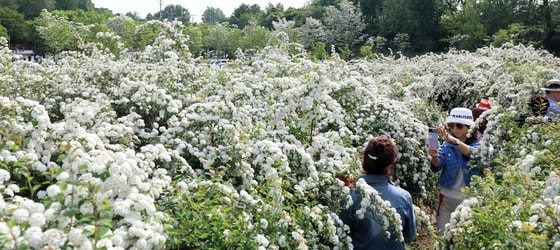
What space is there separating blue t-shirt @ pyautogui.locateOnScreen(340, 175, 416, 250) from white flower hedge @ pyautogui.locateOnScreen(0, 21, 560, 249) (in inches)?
5.8

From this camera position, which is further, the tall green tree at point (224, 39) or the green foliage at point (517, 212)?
the tall green tree at point (224, 39)

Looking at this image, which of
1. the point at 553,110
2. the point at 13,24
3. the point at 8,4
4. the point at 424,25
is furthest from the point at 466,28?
the point at 8,4

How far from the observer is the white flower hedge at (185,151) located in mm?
2369

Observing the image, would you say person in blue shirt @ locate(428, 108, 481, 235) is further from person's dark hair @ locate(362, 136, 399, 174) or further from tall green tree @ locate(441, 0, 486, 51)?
tall green tree @ locate(441, 0, 486, 51)

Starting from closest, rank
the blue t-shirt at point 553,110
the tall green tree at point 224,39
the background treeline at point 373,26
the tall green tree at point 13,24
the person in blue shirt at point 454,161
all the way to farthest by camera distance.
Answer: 1. the blue t-shirt at point 553,110
2. the person in blue shirt at point 454,161
3. the background treeline at point 373,26
4. the tall green tree at point 224,39
5. the tall green tree at point 13,24

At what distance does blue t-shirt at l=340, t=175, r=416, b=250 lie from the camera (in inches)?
141

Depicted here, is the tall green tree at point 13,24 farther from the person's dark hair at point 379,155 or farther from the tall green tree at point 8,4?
the person's dark hair at point 379,155

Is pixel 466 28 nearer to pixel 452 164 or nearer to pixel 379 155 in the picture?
pixel 452 164

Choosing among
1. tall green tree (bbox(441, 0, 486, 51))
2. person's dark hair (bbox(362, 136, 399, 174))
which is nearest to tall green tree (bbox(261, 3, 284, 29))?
tall green tree (bbox(441, 0, 486, 51))

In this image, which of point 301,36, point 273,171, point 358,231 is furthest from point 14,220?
point 301,36

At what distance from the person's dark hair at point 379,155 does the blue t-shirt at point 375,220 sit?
0.20ft

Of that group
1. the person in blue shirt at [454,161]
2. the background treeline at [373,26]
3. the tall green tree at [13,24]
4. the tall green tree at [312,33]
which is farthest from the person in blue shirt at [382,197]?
the tall green tree at [13,24]

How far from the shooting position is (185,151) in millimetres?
4348

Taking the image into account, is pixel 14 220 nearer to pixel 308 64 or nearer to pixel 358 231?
pixel 358 231
